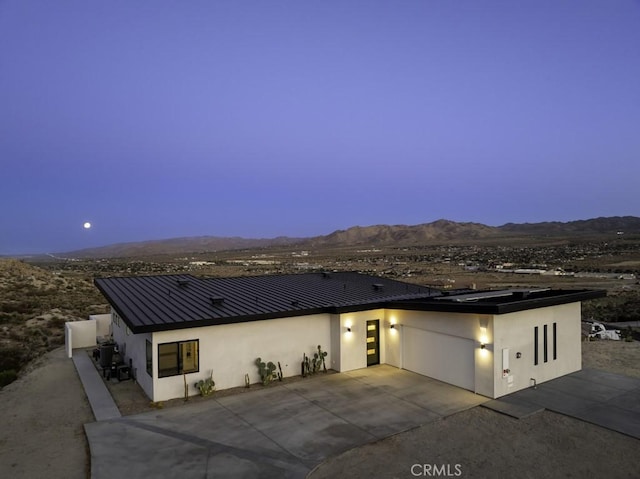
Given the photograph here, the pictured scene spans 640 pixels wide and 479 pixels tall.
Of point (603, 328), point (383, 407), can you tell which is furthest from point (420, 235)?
point (383, 407)

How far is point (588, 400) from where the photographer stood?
11.8 metres

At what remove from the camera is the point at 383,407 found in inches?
449

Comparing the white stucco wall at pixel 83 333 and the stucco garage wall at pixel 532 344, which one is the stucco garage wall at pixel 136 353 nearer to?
the white stucco wall at pixel 83 333

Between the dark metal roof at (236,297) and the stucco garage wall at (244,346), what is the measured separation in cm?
47

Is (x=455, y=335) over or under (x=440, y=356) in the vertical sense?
over

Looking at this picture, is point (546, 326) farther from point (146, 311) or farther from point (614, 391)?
point (146, 311)

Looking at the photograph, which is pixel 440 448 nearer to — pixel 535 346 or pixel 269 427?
pixel 269 427

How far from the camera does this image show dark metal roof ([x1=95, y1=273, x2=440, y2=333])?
1263 cm

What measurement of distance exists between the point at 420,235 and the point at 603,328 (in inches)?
6516

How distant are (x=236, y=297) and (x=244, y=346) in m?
2.86

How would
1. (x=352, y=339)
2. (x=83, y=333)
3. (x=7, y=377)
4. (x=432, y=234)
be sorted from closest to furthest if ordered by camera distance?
(x=7, y=377) < (x=352, y=339) < (x=83, y=333) < (x=432, y=234)

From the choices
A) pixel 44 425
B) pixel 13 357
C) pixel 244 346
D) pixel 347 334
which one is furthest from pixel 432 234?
pixel 44 425

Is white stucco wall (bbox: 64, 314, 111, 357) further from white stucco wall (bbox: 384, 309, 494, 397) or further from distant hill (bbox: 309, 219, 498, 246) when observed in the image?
distant hill (bbox: 309, 219, 498, 246)

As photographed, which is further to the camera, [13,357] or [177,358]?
[13,357]
